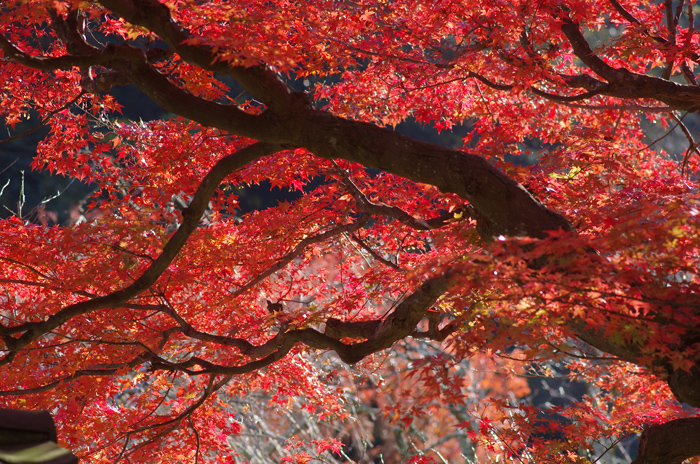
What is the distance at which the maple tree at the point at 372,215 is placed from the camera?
9.18 ft

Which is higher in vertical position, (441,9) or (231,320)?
(441,9)

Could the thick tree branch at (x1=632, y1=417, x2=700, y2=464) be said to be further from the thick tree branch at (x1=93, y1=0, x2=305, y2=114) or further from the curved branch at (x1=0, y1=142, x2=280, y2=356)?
the thick tree branch at (x1=93, y1=0, x2=305, y2=114)

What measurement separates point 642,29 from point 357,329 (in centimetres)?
327

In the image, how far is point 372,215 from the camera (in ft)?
15.5

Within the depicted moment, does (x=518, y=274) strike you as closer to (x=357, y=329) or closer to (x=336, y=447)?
(x=357, y=329)

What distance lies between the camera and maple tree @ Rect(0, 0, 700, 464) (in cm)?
280

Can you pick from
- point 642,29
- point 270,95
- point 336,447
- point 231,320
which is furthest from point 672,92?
point 336,447

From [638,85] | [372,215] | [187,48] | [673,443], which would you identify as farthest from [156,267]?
[638,85]

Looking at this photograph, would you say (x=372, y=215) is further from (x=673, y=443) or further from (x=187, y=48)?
(x=673, y=443)

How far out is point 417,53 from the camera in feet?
21.6

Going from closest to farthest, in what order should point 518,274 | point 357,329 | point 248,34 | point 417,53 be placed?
point 518,274 < point 248,34 < point 357,329 < point 417,53

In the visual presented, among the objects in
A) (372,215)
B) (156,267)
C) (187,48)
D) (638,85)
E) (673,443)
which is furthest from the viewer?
(372,215)

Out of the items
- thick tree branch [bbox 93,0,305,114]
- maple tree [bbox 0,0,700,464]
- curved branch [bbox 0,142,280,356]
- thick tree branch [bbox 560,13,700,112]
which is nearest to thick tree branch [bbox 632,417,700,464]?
maple tree [bbox 0,0,700,464]

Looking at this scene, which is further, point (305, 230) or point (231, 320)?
point (231, 320)
